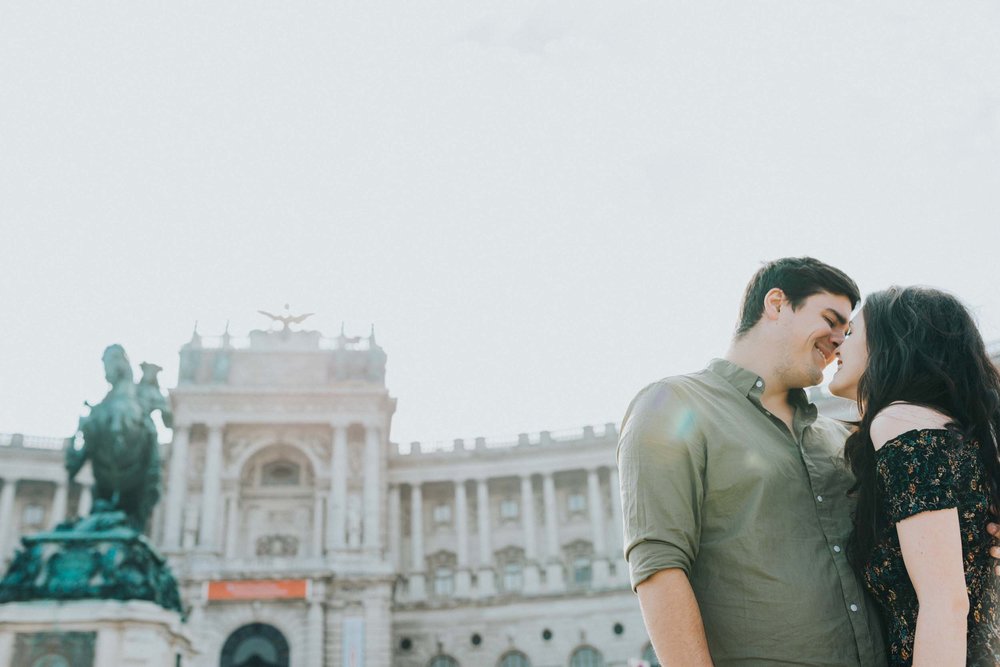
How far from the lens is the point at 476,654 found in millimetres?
51812

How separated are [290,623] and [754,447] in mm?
46278

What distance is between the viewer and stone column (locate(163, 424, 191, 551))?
52.1 metres

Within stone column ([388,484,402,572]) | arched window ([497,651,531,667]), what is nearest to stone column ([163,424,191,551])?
stone column ([388,484,402,572])

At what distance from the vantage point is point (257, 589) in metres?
47.0

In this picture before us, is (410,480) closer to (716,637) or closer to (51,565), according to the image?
(51,565)

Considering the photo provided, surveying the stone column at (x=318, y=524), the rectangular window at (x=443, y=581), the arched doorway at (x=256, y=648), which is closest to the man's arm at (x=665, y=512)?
the arched doorway at (x=256, y=648)

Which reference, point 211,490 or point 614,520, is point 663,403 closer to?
point 211,490

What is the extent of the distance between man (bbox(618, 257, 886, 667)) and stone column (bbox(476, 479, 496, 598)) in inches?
2015

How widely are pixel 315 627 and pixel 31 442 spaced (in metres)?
23.5

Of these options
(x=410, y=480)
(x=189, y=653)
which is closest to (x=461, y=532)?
(x=410, y=480)

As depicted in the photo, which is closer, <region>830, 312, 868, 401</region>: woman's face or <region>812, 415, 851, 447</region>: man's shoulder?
<region>830, 312, 868, 401</region>: woman's face

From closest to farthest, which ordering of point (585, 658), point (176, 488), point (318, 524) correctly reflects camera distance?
point (585, 658) → point (176, 488) → point (318, 524)

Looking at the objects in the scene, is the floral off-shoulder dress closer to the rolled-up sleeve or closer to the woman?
the woman

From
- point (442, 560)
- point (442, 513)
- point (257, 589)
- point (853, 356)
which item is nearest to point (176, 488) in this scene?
point (257, 589)
